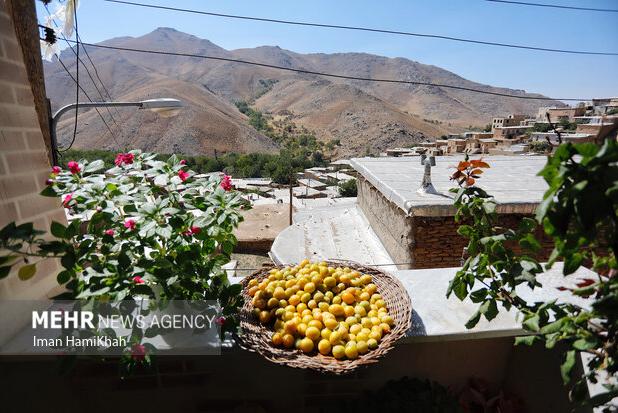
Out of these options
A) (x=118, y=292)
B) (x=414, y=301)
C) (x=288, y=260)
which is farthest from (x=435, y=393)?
(x=288, y=260)

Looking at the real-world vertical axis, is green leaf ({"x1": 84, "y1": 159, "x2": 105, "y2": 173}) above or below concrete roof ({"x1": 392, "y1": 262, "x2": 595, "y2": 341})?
above

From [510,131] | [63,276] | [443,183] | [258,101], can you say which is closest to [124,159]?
[63,276]

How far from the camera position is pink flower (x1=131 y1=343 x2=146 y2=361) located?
4.08ft

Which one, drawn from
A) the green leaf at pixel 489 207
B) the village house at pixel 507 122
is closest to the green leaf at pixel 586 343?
the green leaf at pixel 489 207

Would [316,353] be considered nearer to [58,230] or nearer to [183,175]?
[183,175]

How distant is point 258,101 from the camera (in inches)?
3878

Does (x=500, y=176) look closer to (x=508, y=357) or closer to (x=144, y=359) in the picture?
(x=508, y=357)

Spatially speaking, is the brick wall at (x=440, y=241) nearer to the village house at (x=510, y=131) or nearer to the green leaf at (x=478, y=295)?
the green leaf at (x=478, y=295)

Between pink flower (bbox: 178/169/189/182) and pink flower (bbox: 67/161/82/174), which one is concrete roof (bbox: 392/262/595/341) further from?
pink flower (bbox: 67/161/82/174)

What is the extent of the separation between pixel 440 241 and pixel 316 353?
6344 mm

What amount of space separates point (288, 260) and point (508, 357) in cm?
746

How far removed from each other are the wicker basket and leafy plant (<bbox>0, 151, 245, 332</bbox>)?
0.37 feet

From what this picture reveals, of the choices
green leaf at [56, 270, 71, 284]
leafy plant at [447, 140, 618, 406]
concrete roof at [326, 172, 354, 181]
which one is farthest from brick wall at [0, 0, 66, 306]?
concrete roof at [326, 172, 354, 181]

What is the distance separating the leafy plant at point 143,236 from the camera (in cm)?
121
